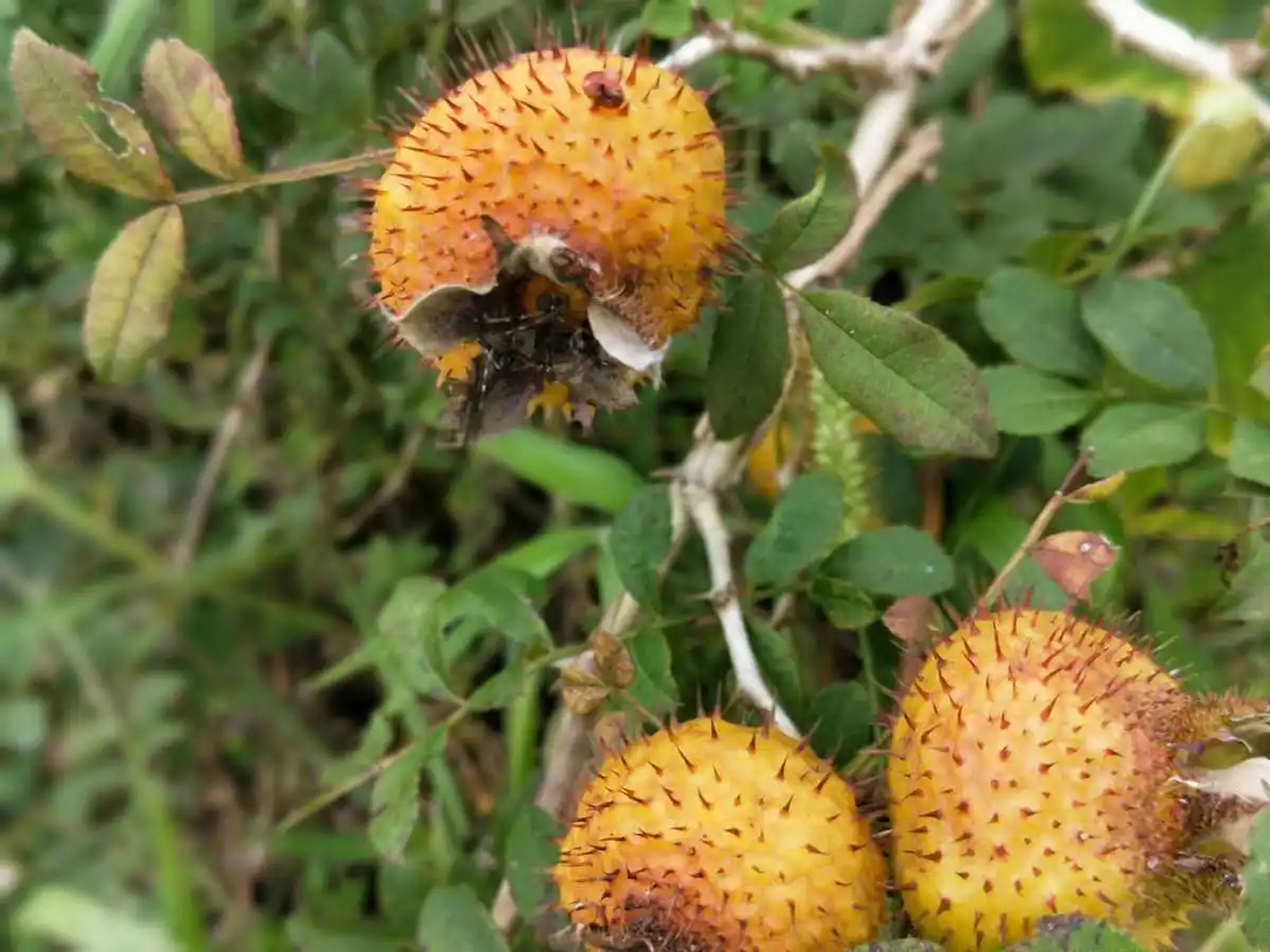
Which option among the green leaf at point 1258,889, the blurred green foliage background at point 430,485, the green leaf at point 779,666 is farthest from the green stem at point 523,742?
the green leaf at point 1258,889

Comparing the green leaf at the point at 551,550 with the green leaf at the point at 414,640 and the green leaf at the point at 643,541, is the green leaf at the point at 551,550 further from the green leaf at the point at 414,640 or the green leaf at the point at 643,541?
the green leaf at the point at 643,541

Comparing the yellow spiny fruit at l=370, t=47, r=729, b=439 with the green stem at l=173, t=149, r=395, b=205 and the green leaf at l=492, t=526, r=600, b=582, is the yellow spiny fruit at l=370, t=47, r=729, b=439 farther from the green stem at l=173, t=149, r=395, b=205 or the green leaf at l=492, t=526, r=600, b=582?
the green leaf at l=492, t=526, r=600, b=582

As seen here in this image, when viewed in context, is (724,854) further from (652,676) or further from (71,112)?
(71,112)

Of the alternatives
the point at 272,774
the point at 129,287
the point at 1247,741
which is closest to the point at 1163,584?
the point at 1247,741

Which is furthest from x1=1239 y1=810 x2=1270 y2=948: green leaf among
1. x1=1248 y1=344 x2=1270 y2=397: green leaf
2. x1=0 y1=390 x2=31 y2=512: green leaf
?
x1=0 y1=390 x2=31 y2=512: green leaf

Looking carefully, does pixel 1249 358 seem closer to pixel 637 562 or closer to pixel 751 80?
pixel 751 80

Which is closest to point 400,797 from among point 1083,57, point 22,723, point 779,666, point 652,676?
point 652,676
